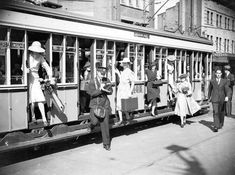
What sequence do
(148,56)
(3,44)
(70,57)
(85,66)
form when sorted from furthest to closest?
(148,56) < (85,66) < (70,57) < (3,44)

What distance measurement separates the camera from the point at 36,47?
20.4 feet

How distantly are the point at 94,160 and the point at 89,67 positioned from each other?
2.59m

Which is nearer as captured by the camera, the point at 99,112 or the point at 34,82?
the point at 34,82

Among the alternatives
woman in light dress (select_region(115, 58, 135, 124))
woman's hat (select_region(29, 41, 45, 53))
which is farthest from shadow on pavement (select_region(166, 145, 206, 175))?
woman's hat (select_region(29, 41, 45, 53))

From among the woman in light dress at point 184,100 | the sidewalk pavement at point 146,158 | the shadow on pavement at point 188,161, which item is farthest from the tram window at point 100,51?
the woman in light dress at point 184,100

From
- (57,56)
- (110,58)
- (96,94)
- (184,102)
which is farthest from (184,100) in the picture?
(57,56)

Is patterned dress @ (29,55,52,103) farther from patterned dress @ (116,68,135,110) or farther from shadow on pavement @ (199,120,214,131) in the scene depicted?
shadow on pavement @ (199,120,214,131)

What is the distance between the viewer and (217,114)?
372 inches

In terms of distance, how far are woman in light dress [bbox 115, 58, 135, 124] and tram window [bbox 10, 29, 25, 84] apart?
3063 mm

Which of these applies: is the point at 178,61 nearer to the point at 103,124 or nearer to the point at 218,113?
the point at 218,113

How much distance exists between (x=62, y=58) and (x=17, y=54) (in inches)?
46.5

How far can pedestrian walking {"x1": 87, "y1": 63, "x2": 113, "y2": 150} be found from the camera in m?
7.07

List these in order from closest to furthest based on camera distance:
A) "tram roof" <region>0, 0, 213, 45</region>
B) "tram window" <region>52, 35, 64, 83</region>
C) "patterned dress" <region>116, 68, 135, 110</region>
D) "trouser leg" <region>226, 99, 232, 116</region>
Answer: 1. "tram roof" <region>0, 0, 213, 45</region>
2. "tram window" <region>52, 35, 64, 83</region>
3. "patterned dress" <region>116, 68, 135, 110</region>
4. "trouser leg" <region>226, 99, 232, 116</region>

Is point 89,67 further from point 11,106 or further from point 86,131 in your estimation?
point 11,106
